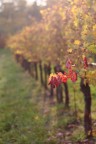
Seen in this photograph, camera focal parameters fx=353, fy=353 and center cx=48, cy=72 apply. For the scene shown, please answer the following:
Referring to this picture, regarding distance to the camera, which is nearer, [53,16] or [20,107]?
[53,16]

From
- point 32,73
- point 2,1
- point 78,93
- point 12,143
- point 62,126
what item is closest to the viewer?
point 12,143

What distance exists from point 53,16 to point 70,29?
2.96 meters

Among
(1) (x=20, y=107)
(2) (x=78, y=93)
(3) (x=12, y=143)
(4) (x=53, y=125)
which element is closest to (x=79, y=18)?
(3) (x=12, y=143)

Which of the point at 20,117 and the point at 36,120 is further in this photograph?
the point at 20,117

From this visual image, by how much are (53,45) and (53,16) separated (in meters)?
1.38

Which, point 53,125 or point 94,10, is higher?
point 94,10

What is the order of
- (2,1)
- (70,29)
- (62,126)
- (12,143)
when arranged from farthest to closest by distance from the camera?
(2,1) → (62,126) → (70,29) → (12,143)

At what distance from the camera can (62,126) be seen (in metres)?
12.8

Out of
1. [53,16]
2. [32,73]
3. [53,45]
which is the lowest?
[32,73]

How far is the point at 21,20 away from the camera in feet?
255

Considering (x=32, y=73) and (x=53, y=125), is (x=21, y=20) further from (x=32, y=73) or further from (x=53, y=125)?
(x=53, y=125)

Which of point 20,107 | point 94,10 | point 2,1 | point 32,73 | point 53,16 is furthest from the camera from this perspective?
point 2,1

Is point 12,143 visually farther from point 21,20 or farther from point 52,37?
point 21,20

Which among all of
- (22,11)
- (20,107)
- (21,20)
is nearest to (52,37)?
(20,107)
